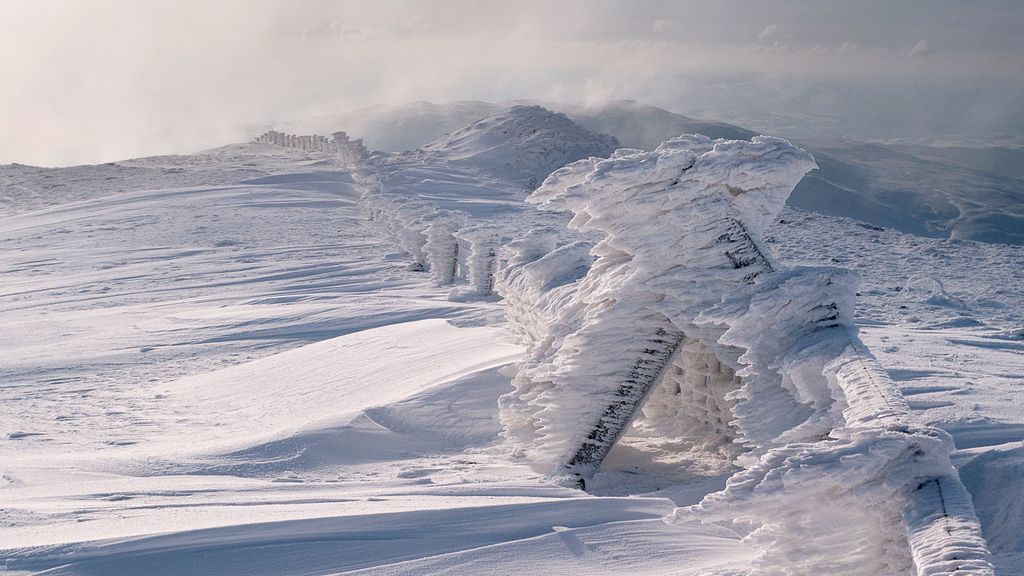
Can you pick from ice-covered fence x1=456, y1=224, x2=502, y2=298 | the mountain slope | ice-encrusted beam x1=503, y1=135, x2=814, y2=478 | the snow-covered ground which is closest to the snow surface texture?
ice-encrusted beam x1=503, y1=135, x2=814, y2=478

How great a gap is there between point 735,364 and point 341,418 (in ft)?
10.7

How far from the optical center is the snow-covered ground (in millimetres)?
4270

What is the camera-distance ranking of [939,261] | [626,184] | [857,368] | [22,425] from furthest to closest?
[939,261] → [22,425] → [626,184] → [857,368]

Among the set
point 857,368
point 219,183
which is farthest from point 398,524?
point 219,183

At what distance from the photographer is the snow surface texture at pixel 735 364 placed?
3244 millimetres

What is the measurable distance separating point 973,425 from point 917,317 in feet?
23.2

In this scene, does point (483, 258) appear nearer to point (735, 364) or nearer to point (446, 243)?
point (446, 243)

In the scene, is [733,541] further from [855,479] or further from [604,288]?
[604,288]

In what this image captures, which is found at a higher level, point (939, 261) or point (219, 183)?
point (219, 183)

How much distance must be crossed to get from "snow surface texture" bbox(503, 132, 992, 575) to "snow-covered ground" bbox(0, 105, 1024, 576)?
264mm

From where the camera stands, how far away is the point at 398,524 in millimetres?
4516

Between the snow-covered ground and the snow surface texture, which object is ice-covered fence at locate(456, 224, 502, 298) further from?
the snow surface texture

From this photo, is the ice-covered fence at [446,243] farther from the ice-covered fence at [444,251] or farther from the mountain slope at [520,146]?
the mountain slope at [520,146]

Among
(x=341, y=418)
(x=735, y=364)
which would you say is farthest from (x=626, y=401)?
(x=341, y=418)
